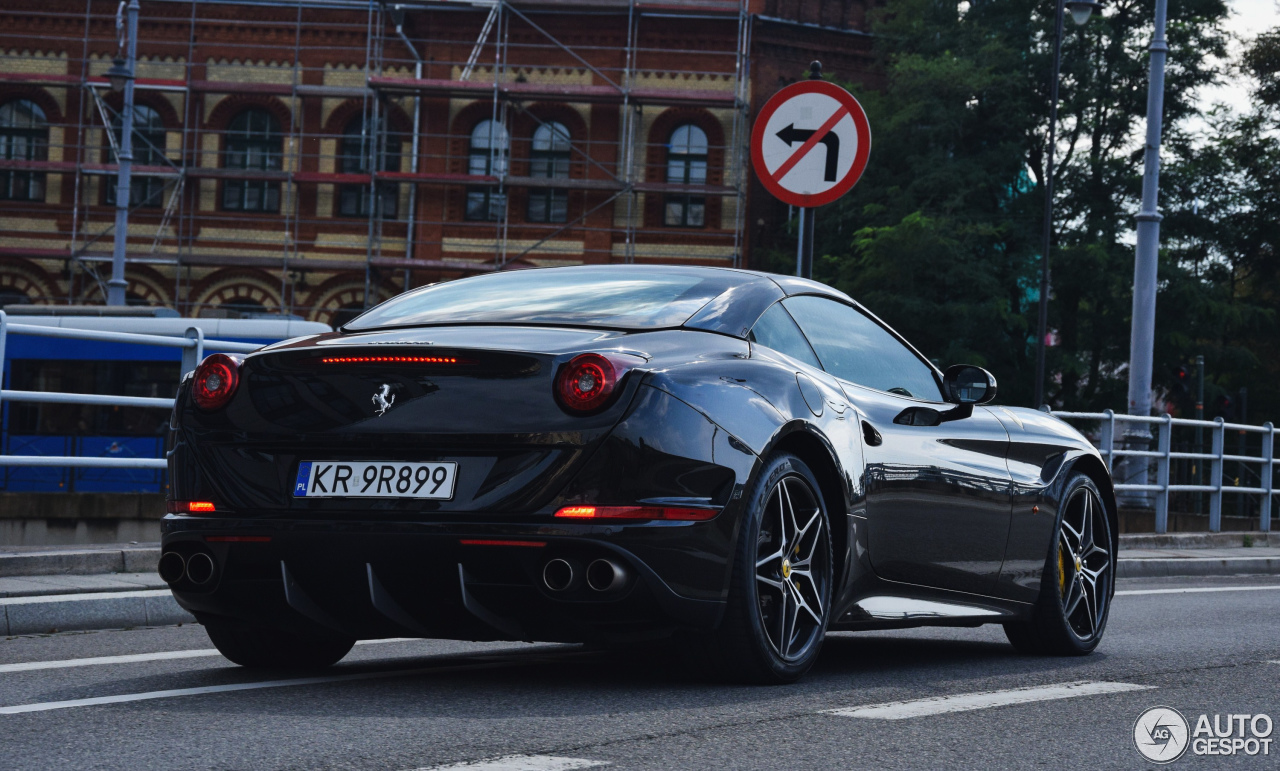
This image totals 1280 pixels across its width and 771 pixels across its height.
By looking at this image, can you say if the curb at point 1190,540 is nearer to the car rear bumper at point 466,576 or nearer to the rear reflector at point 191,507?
the car rear bumper at point 466,576

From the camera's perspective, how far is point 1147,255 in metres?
19.3

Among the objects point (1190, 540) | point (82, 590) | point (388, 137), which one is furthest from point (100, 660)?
point (388, 137)

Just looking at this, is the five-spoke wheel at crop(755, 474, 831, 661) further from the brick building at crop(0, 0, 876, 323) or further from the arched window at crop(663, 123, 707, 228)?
the arched window at crop(663, 123, 707, 228)

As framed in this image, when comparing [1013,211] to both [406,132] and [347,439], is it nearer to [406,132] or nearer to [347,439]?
[406,132]

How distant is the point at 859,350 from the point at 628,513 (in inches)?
70.0

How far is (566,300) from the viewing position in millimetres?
5637

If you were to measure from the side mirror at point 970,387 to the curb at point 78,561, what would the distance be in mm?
3747

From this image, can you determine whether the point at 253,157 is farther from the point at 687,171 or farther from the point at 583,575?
the point at 583,575

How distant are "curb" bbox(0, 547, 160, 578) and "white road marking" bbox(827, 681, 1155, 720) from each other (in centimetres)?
414

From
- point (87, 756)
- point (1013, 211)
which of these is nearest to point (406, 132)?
point (1013, 211)

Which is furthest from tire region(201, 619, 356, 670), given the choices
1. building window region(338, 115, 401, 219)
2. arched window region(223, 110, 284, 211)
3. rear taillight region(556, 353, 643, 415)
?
arched window region(223, 110, 284, 211)

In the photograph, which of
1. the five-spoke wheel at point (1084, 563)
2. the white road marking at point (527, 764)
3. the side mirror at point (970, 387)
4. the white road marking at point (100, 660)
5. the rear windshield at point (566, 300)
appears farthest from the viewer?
the five-spoke wheel at point (1084, 563)

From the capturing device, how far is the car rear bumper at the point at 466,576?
4793 mm

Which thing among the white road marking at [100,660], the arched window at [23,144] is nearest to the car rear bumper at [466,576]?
the white road marking at [100,660]
